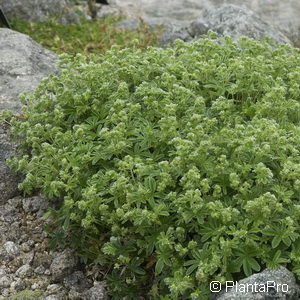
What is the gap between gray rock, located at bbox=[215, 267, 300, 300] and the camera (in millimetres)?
3922

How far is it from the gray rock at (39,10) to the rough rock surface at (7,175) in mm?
5538

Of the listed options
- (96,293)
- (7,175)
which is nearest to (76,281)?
(96,293)

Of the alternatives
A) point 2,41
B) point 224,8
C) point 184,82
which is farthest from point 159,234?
point 224,8

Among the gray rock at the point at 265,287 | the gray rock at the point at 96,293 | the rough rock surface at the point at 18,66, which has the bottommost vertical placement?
the gray rock at the point at 96,293

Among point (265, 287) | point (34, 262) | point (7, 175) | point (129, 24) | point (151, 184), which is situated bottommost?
point (129, 24)

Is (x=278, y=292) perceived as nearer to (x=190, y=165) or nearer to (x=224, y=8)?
(x=190, y=165)

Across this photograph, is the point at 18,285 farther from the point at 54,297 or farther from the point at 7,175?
the point at 7,175

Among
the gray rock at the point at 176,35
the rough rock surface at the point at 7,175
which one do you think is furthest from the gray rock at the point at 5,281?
the gray rock at the point at 176,35

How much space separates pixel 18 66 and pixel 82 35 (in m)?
3.65

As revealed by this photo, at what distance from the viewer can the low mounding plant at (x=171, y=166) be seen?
416cm

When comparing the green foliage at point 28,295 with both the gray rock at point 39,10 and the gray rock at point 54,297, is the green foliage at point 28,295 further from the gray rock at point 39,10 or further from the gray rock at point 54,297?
the gray rock at point 39,10

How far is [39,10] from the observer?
11039 millimetres

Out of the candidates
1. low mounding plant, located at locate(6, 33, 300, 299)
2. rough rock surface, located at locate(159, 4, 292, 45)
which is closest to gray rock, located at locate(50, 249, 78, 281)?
low mounding plant, located at locate(6, 33, 300, 299)

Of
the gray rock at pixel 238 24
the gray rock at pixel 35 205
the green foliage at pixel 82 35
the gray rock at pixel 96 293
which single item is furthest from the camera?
the green foliage at pixel 82 35
